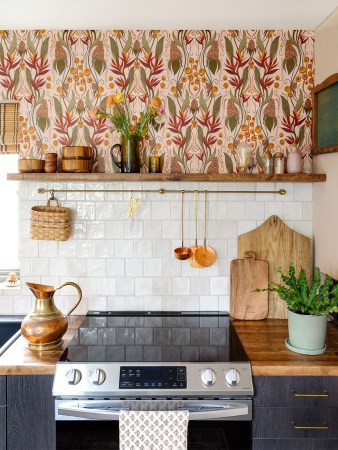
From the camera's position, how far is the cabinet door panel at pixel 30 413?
2.05 m

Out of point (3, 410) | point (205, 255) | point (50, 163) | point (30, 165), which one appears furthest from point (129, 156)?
point (3, 410)

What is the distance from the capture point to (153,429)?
195 cm

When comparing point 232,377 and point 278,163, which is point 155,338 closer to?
point 232,377

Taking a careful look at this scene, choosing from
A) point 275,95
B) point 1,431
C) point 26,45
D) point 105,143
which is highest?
point 26,45

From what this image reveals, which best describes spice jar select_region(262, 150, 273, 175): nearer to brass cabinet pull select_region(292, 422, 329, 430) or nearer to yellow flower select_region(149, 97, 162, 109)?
yellow flower select_region(149, 97, 162, 109)

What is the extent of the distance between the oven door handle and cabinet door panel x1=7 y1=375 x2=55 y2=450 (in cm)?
8

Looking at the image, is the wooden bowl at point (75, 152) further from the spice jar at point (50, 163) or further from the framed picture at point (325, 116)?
the framed picture at point (325, 116)

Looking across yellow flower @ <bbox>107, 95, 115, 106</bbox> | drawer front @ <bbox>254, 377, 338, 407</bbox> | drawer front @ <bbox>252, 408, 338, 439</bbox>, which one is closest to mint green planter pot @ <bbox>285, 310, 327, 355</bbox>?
drawer front @ <bbox>254, 377, 338, 407</bbox>

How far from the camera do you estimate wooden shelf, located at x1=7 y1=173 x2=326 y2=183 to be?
258 cm

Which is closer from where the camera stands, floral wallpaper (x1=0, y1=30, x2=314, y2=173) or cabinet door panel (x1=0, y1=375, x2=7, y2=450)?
cabinet door panel (x1=0, y1=375, x2=7, y2=450)

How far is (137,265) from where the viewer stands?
2809mm

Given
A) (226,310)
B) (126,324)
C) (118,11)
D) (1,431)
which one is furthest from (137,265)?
(118,11)

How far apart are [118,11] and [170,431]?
6.52ft

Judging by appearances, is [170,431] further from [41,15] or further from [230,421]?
[41,15]
